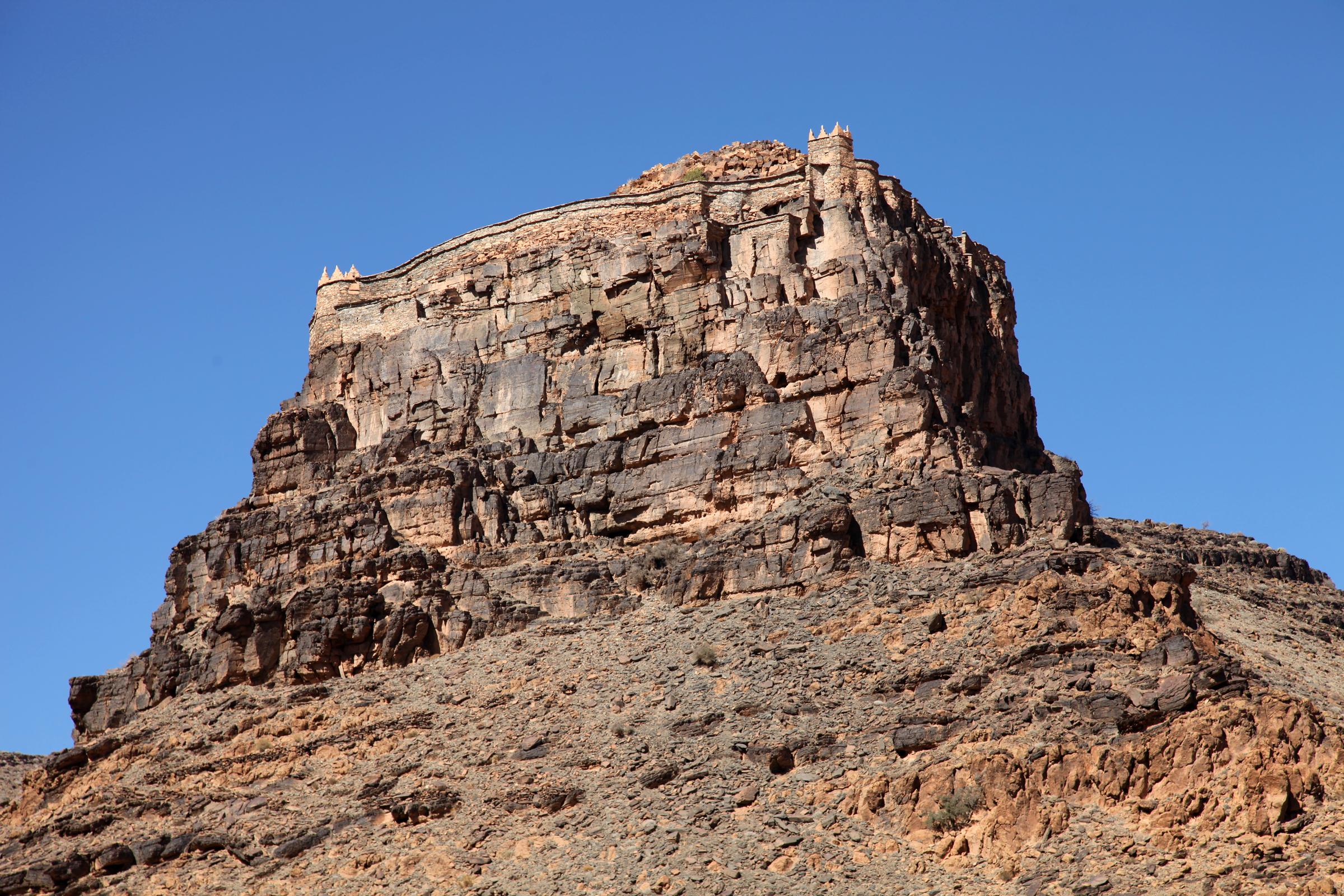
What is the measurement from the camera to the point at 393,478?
243 ft

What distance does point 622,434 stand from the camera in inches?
2849

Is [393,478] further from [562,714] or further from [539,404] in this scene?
[562,714]

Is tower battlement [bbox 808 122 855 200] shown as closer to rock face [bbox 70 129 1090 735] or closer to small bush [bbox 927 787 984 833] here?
rock face [bbox 70 129 1090 735]

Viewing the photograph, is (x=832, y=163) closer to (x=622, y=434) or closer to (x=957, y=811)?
(x=622, y=434)

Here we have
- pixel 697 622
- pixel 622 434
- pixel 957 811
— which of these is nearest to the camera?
pixel 957 811

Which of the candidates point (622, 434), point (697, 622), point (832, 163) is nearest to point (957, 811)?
point (697, 622)

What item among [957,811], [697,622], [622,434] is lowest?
[957,811]

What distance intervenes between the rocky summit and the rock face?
14cm

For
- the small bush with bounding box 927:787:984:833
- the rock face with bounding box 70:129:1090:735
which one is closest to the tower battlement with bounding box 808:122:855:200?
the rock face with bounding box 70:129:1090:735

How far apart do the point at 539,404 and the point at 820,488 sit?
12754 millimetres

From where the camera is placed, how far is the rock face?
65.8m

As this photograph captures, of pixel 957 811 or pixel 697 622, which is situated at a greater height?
pixel 697 622

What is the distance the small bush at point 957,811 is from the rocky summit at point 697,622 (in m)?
0.10

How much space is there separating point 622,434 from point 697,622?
35.5 feet
